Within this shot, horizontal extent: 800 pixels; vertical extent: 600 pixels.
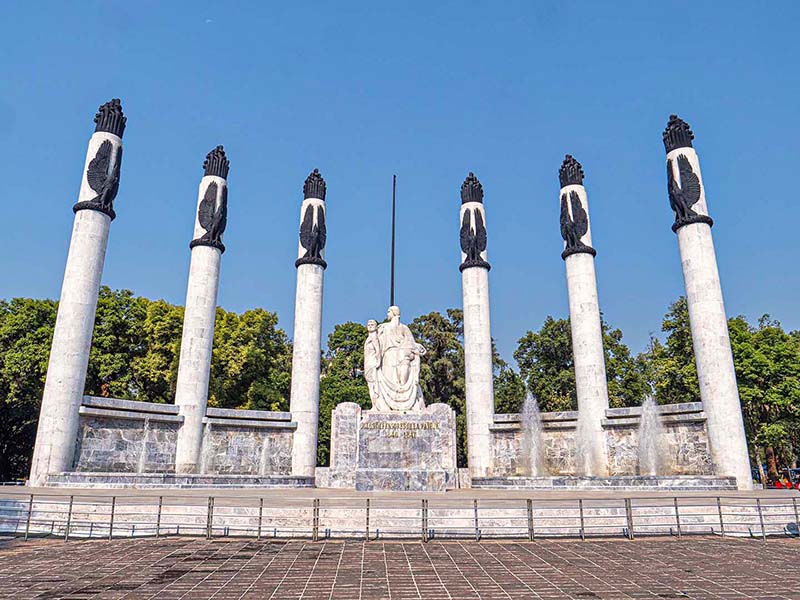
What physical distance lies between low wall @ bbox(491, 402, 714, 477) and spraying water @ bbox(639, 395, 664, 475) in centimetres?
15

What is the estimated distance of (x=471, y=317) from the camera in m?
24.3

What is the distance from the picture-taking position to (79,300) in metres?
19.2

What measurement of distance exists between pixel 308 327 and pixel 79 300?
329 inches

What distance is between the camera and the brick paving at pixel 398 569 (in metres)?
5.55

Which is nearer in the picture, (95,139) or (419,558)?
(419,558)

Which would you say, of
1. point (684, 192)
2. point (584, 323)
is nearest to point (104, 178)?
point (584, 323)

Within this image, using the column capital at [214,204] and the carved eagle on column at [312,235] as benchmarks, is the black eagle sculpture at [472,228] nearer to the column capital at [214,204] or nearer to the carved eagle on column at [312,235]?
the carved eagle on column at [312,235]

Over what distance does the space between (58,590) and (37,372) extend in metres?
24.5

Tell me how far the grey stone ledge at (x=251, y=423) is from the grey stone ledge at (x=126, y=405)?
1.38 metres

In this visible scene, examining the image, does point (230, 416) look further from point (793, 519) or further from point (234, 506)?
point (793, 519)

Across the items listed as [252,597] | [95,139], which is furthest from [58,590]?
[95,139]

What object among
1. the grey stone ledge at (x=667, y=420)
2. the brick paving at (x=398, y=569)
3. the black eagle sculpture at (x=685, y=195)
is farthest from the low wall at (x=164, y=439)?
the black eagle sculpture at (x=685, y=195)

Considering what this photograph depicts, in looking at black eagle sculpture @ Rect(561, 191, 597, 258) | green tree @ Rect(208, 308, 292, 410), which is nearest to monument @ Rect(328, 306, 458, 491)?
black eagle sculpture @ Rect(561, 191, 597, 258)

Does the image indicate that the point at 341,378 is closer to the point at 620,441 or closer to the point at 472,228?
the point at 472,228
